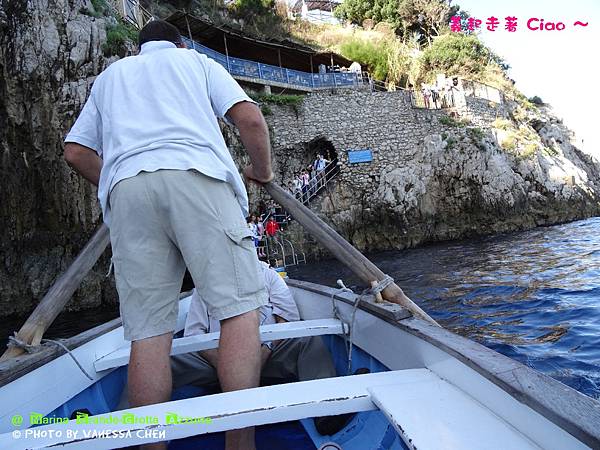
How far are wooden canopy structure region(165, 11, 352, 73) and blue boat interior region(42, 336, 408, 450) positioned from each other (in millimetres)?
16747

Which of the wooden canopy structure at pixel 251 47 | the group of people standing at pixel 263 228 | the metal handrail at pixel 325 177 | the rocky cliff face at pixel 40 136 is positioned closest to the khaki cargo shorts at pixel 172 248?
the rocky cliff face at pixel 40 136

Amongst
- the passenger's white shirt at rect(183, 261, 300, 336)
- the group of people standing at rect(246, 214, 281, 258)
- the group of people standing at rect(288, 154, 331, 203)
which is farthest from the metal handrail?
the passenger's white shirt at rect(183, 261, 300, 336)

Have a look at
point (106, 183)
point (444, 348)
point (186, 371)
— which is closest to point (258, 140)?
point (106, 183)

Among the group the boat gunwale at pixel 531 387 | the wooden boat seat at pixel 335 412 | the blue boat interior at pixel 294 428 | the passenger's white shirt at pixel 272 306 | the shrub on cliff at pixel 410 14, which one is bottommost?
the blue boat interior at pixel 294 428

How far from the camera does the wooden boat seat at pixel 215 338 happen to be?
2.02 m

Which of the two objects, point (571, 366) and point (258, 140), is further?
point (571, 366)

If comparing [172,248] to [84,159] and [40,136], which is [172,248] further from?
[40,136]

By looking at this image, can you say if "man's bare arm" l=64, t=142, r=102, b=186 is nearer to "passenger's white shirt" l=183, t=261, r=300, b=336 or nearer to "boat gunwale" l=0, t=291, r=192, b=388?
"boat gunwale" l=0, t=291, r=192, b=388

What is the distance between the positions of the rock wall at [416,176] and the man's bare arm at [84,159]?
1385 cm

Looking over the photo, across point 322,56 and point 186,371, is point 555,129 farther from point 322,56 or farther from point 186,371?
point 186,371

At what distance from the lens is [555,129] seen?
1009 inches

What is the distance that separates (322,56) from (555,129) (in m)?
16.5

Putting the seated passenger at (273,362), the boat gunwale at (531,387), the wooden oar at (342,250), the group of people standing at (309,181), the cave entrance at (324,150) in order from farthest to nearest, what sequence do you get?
the cave entrance at (324,150) → the group of people standing at (309,181) → the seated passenger at (273,362) → the wooden oar at (342,250) → the boat gunwale at (531,387)

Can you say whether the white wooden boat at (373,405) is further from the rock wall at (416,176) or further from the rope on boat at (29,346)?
the rock wall at (416,176)
